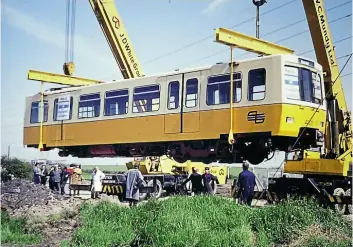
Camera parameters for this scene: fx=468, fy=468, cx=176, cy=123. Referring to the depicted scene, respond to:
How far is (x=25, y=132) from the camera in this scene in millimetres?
15305

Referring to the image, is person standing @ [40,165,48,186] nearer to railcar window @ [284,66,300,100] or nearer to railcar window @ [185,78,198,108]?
railcar window @ [185,78,198,108]

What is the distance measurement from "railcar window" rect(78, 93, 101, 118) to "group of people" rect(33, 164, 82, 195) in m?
1.82

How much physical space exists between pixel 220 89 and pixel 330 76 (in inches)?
113

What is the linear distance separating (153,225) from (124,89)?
235 inches

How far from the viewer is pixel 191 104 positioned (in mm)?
10805

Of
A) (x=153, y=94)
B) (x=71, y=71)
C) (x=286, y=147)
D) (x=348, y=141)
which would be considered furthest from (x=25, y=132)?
(x=348, y=141)

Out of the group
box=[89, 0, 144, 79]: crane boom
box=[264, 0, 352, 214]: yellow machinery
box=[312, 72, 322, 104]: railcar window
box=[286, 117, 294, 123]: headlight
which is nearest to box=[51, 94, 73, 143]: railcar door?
box=[89, 0, 144, 79]: crane boom

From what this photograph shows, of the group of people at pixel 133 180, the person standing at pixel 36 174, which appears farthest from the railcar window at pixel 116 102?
the person standing at pixel 36 174

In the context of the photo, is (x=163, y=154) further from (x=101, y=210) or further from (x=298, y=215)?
(x=298, y=215)

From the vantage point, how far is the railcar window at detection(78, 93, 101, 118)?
12992mm

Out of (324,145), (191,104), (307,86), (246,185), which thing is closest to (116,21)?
(191,104)

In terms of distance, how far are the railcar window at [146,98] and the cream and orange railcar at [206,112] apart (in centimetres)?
2

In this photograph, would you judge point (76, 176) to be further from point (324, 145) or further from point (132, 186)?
point (324, 145)

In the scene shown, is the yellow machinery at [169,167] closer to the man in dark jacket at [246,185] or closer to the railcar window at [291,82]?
the man in dark jacket at [246,185]
